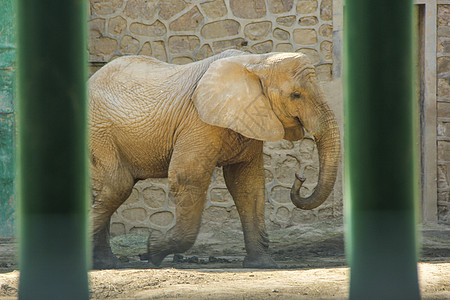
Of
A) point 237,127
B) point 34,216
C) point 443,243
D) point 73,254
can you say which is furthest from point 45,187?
point 443,243

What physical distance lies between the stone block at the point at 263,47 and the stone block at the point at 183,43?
64 cm

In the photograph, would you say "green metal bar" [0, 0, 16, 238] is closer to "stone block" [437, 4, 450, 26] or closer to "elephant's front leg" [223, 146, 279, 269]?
"elephant's front leg" [223, 146, 279, 269]

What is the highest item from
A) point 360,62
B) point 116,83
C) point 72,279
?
point 116,83

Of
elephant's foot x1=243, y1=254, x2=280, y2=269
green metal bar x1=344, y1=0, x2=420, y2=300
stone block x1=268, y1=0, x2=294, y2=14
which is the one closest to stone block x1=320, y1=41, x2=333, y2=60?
stone block x1=268, y1=0, x2=294, y2=14

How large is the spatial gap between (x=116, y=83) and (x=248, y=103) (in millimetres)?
1213

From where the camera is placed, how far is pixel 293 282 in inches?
137

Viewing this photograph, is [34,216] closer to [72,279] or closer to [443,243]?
[72,279]

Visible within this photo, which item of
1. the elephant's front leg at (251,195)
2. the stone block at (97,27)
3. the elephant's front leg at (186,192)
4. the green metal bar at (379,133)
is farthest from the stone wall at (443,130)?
the green metal bar at (379,133)

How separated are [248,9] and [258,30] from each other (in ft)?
0.88

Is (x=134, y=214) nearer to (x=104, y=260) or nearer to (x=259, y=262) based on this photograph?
(x=104, y=260)

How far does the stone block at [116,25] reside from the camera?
755 centimetres

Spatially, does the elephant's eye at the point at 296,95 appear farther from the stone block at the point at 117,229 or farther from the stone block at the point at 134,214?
the stone block at the point at 117,229

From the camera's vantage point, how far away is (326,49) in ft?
24.5

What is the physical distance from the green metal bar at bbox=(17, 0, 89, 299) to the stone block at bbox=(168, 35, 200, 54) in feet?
19.7
